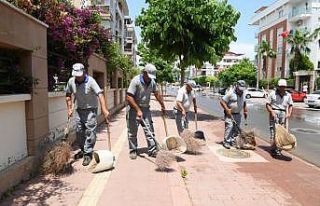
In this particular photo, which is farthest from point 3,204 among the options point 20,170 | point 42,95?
point 42,95

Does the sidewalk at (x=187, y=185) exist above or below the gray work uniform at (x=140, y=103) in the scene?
below

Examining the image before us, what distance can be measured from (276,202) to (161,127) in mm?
8193

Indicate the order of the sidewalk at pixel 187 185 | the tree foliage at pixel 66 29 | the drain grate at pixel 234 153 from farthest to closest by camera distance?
the drain grate at pixel 234 153 → the tree foliage at pixel 66 29 → the sidewalk at pixel 187 185

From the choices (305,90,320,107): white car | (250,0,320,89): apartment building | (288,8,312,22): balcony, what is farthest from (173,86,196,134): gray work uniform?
(288,8,312,22): balcony

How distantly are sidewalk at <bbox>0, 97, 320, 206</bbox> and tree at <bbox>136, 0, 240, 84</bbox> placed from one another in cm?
782

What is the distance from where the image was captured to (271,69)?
76.1 meters

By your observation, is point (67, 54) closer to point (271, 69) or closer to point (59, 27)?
point (59, 27)

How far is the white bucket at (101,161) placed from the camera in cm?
639

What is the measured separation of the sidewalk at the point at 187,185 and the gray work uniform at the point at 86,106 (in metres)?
0.49

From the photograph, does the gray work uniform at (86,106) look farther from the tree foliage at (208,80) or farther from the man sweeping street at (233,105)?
the tree foliage at (208,80)

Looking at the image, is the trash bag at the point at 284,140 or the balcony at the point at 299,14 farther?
the balcony at the point at 299,14

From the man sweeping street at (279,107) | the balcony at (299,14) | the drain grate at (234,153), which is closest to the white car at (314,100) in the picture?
the man sweeping street at (279,107)

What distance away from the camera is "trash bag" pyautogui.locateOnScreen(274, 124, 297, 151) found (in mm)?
7973

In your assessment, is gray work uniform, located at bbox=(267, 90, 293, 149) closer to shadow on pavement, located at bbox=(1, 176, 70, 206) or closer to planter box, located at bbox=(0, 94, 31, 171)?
shadow on pavement, located at bbox=(1, 176, 70, 206)
